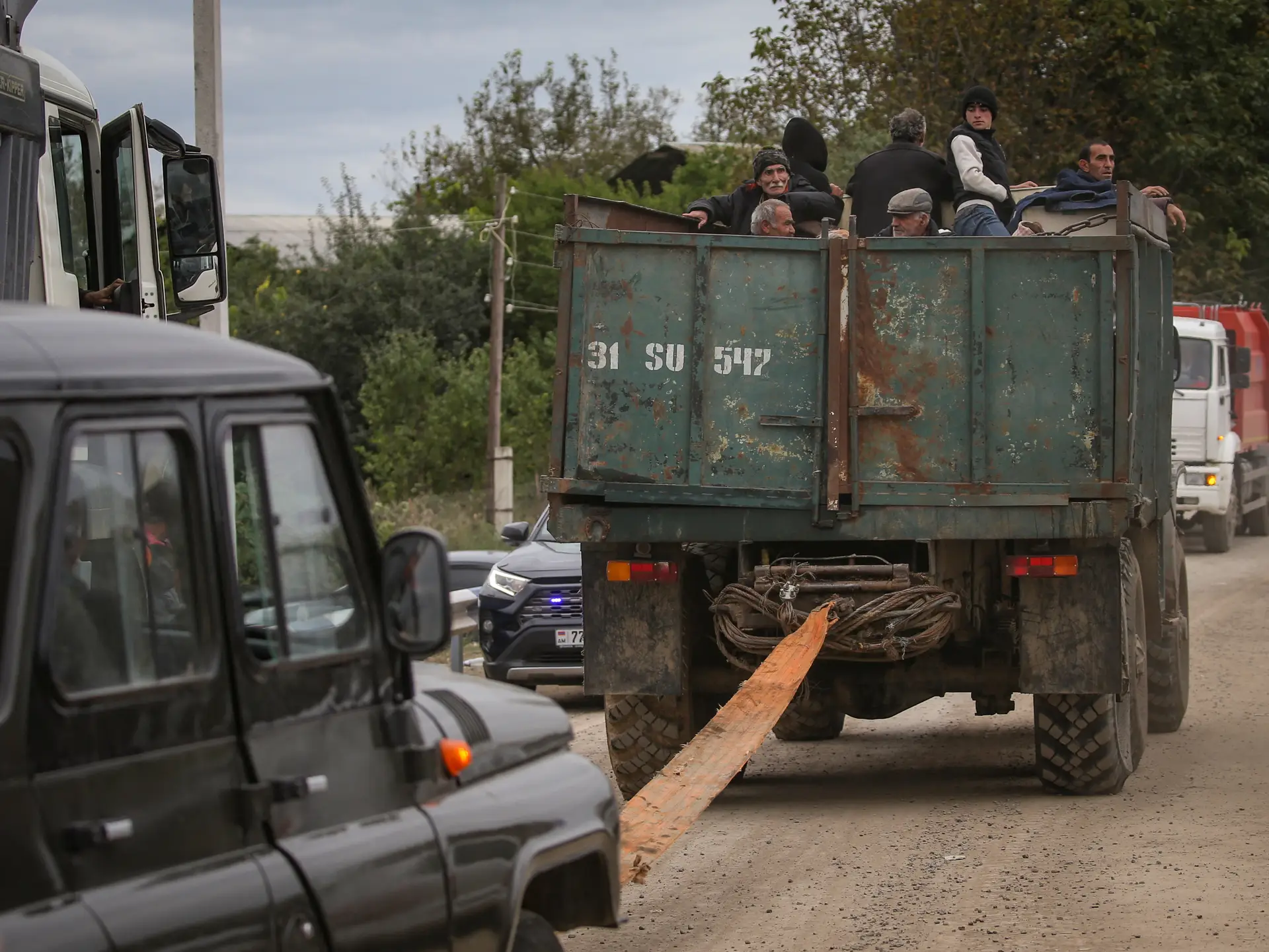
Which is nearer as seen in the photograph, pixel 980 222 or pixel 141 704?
pixel 141 704

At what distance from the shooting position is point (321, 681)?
3.59 meters

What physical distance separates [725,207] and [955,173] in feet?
4.42

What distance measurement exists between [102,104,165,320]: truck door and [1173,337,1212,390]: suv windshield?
18.1m

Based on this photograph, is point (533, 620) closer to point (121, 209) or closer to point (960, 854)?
point (960, 854)

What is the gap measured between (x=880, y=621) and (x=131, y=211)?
3700 millimetres

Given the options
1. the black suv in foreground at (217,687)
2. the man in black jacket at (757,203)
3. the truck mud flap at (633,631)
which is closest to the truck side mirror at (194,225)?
the truck mud flap at (633,631)

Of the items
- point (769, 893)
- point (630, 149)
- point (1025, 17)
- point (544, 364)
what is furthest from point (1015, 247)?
point (630, 149)

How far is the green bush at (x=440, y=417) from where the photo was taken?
38.0 metres

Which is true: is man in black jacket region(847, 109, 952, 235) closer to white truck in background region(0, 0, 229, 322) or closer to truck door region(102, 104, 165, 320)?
white truck in background region(0, 0, 229, 322)

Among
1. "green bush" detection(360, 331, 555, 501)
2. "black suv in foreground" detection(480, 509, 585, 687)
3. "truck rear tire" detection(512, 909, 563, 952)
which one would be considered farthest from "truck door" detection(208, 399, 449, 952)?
"green bush" detection(360, 331, 555, 501)

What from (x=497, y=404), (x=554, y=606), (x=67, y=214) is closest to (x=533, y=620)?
(x=554, y=606)

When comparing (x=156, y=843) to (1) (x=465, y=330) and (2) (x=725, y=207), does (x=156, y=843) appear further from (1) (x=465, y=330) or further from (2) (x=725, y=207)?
(1) (x=465, y=330)

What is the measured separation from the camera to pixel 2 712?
2.91 meters

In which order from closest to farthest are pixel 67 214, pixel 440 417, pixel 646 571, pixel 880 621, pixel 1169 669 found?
pixel 67 214, pixel 880 621, pixel 646 571, pixel 1169 669, pixel 440 417
